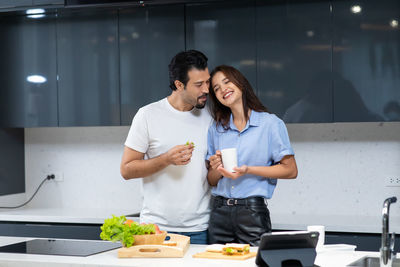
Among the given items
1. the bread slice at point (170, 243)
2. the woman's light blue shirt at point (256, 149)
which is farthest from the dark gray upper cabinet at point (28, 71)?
the bread slice at point (170, 243)

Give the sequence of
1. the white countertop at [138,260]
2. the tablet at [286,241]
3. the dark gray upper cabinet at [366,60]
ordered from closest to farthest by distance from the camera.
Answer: the tablet at [286,241] → the white countertop at [138,260] → the dark gray upper cabinet at [366,60]

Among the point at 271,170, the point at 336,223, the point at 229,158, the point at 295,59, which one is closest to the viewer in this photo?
the point at 229,158

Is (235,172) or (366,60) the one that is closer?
(235,172)

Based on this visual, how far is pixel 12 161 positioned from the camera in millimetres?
4695

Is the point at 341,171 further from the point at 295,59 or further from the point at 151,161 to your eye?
the point at 151,161

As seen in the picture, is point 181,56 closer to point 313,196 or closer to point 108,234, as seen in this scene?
point 108,234

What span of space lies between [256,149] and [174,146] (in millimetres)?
401

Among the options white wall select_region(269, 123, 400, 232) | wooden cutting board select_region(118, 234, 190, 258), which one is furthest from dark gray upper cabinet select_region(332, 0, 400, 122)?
wooden cutting board select_region(118, 234, 190, 258)

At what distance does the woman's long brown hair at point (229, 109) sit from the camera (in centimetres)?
286

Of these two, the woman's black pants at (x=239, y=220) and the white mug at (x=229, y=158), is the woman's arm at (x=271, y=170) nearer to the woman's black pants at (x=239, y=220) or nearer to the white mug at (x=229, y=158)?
the white mug at (x=229, y=158)

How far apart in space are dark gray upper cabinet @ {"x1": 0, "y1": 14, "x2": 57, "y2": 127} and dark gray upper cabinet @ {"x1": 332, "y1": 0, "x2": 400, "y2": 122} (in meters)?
2.00

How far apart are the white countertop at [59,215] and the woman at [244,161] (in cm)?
126

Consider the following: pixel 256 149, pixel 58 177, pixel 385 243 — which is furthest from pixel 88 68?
pixel 385 243

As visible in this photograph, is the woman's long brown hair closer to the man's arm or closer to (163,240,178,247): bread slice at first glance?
the man's arm
